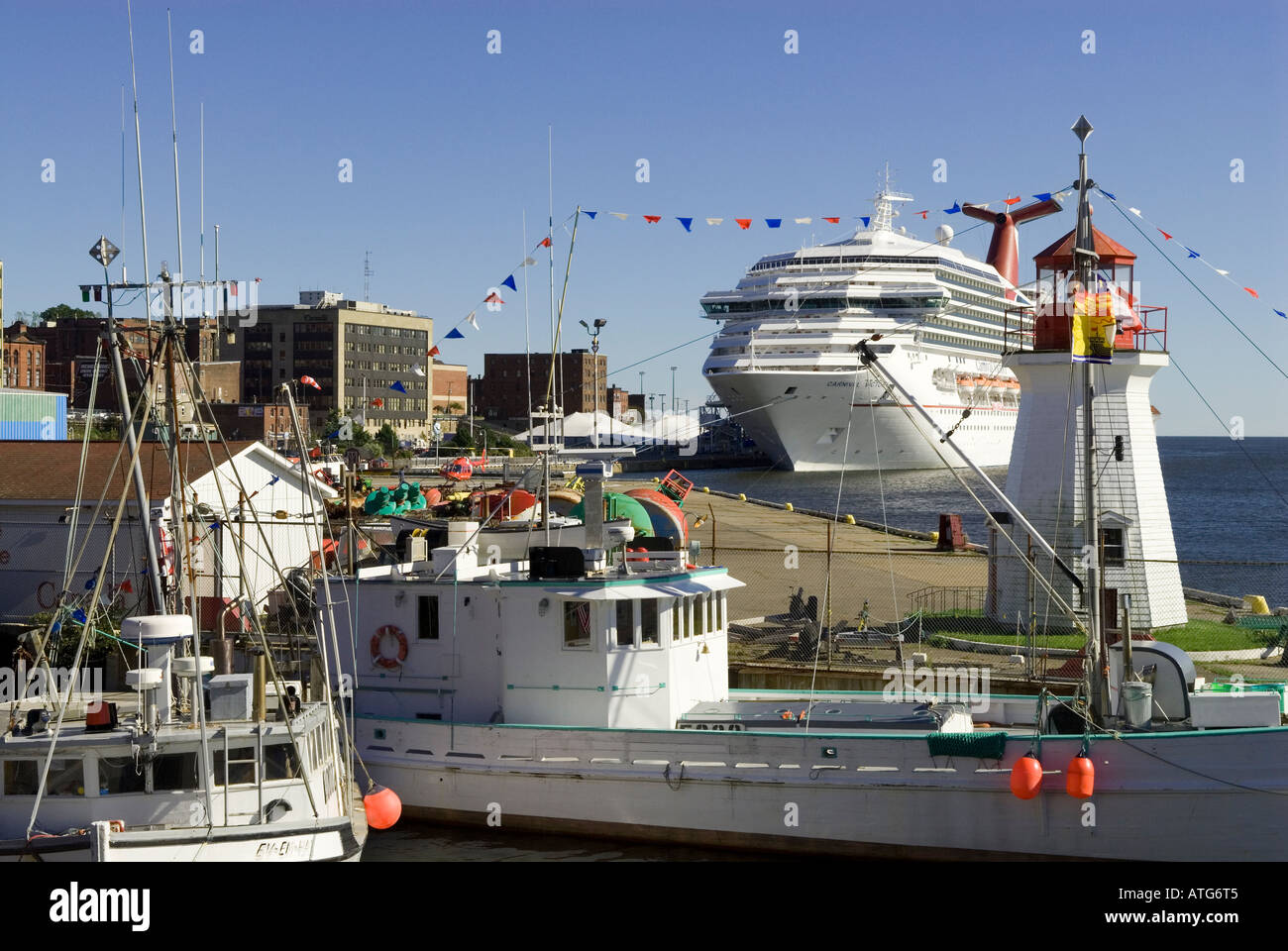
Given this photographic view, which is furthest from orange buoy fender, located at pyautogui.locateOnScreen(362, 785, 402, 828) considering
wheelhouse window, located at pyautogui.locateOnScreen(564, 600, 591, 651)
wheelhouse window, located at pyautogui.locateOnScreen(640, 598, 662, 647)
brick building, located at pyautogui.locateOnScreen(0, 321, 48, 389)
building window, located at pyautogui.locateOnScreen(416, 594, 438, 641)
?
brick building, located at pyautogui.locateOnScreen(0, 321, 48, 389)

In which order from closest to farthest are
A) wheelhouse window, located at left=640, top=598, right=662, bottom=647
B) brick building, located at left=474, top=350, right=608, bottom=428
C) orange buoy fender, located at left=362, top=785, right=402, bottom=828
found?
orange buoy fender, located at left=362, top=785, right=402, bottom=828 → wheelhouse window, located at left=640, top=598, right=662, bottom=647 → brick building, located at left=474, top=350, right=608, bottom=428

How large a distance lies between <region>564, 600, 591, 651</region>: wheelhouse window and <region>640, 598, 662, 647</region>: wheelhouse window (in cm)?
71

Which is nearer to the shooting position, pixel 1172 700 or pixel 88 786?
pixel 88 786

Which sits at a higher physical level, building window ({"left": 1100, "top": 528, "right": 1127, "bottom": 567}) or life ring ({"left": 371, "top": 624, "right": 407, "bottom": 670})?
building window ({"left": 1100, "top": 528, "right": 1127, "bottom": 567})

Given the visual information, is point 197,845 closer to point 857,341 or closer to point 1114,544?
point 1114,544

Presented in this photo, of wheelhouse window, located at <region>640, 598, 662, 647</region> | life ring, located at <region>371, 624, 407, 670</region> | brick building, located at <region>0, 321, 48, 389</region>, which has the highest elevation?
brick building, located at <region>0, 321, 48, 389</region>

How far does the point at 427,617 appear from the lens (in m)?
18.8

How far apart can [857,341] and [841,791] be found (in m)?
73.7

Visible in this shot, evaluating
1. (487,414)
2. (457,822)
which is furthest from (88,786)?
(487,414)

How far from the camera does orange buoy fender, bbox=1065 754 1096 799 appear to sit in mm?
15156

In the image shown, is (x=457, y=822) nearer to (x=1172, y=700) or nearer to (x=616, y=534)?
(x=616, y=534)

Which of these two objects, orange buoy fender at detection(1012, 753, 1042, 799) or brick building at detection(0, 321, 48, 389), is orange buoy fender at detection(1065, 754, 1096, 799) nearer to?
orange buoy fender at detection(1012, 753, 1042, 799)

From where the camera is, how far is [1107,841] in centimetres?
1562
